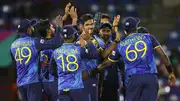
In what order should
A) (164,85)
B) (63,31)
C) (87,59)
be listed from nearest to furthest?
(63,31) → (87,59) → (164,85)

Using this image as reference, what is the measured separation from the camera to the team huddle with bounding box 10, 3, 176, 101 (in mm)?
7762

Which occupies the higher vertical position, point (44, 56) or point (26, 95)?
point (44, 56)

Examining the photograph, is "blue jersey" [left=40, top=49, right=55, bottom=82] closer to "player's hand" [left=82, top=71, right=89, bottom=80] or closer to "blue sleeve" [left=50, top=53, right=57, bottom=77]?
"blue sleeve" [left=50, top=53, right=57, bottom=77]

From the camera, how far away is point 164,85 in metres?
12.5

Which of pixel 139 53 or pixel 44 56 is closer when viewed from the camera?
pixel 139 53

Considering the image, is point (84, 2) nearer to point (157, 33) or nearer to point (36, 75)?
point (157, 33)

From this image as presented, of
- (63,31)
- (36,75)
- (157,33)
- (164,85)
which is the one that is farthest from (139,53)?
(157,33)

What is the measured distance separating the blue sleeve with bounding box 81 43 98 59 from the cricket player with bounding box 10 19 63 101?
77 cm

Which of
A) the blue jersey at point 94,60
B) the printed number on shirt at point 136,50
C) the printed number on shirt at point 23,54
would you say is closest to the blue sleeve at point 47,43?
the printed number on shirt at point 23,54

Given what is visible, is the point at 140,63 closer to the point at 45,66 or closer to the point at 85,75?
the point at 85,75

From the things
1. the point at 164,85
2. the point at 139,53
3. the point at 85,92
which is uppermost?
the point at 139,53

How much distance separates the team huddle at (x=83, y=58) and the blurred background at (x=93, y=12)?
3797mm

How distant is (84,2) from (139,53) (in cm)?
605

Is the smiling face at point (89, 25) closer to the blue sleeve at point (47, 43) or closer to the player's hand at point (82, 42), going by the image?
the blue sleeve at point (47, 43)
